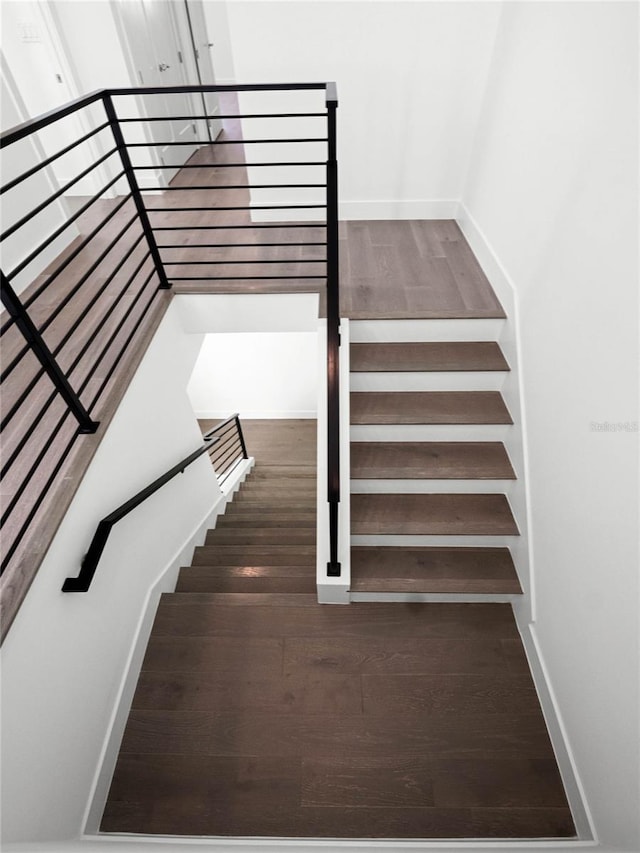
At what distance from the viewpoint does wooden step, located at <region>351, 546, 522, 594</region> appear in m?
2.17

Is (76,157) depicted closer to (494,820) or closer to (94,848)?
(94,848)

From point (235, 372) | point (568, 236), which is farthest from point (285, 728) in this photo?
point (235, 372)

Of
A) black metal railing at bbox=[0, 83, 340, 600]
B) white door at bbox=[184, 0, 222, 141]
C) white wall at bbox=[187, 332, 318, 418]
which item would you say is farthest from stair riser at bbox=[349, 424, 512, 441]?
white door at bbox=[184, 0, 222, 141]

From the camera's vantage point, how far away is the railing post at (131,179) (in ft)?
6.56

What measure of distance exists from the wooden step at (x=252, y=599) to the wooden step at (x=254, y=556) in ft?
1.96

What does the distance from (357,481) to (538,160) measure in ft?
5.82

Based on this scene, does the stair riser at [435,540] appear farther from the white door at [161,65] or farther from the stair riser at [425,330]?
the white door at [161,65]

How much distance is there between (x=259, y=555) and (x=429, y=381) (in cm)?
154

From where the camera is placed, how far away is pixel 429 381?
2627mm

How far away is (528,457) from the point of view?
2213 mm

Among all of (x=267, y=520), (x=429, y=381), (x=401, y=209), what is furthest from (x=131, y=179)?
(x=267, y=520)

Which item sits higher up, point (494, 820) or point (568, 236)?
point (568, 236)

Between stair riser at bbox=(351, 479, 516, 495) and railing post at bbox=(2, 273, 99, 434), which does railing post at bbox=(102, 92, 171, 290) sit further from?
stair riser at bbox=(351, 479, 516, 495)

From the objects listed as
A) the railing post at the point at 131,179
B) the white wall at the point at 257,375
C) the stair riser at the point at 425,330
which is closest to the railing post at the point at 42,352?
the railing post at the point at 131,179
